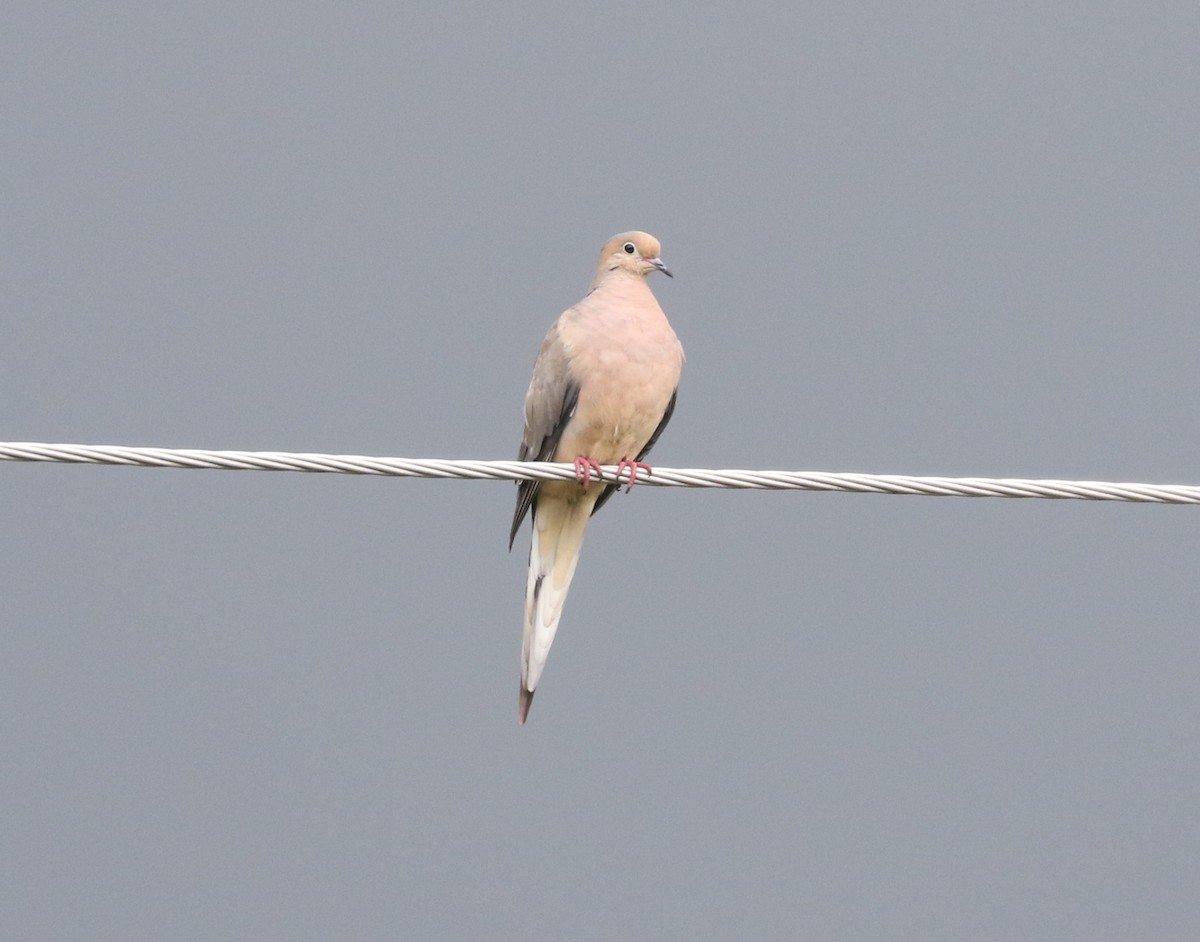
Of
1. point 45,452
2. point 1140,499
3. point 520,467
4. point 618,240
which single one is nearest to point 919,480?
point 1140,499

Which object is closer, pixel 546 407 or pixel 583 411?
pixel 583 411

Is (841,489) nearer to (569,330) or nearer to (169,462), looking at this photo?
(169,462)

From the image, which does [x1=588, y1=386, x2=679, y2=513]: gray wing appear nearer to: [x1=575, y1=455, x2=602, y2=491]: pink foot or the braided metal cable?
[x1=575, y1=455, x2=602, y2=491]: pink foot

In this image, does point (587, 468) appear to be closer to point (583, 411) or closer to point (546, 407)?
point (583, 411)

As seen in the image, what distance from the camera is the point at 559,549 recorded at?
21.9 feet

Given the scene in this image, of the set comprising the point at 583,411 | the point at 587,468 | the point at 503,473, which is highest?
the point at 583,411

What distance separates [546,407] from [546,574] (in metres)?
0.67

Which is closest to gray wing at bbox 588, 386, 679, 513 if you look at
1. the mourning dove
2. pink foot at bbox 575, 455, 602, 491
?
the mourning dove

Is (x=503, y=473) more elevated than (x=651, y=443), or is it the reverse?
(x=651, y=443)

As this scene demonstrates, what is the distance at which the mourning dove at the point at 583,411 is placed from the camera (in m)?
6.34

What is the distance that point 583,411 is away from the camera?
250 inches

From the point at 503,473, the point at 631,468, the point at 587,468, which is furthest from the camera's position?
the point at 587,468

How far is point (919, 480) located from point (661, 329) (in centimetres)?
221

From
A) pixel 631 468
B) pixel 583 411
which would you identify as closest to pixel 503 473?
pixel 631 468
